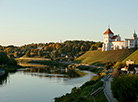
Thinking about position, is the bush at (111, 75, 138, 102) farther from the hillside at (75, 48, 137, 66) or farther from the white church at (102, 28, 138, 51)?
the white church at (102, 28, 138, 51)

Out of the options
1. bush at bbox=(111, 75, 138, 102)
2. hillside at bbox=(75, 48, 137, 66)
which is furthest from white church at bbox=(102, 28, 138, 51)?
bush at bbox=(111, 75, 138, 102)

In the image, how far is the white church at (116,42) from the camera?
113 m

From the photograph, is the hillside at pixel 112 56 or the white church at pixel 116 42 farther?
the white church at pixel 116 42

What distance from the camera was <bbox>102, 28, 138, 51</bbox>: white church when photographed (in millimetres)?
113188

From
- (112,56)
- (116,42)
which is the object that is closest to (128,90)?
(112,56)

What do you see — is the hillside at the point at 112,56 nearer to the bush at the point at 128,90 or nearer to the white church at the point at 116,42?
the white church at the point at 116,42

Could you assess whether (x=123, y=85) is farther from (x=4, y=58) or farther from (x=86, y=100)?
(x=4, y=58)

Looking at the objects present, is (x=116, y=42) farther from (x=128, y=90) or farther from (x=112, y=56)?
(x=128, y=90)

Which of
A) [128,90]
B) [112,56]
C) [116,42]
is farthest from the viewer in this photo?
[116,42]

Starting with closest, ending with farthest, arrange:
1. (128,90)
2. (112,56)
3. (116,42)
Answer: (128,90)
(112,56)
(116,42)

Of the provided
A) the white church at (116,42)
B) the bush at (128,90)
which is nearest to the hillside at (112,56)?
the white church at (116,42)

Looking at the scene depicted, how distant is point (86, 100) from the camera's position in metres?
27.9

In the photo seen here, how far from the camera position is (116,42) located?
11712cm

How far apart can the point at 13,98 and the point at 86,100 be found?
60.6 feet
